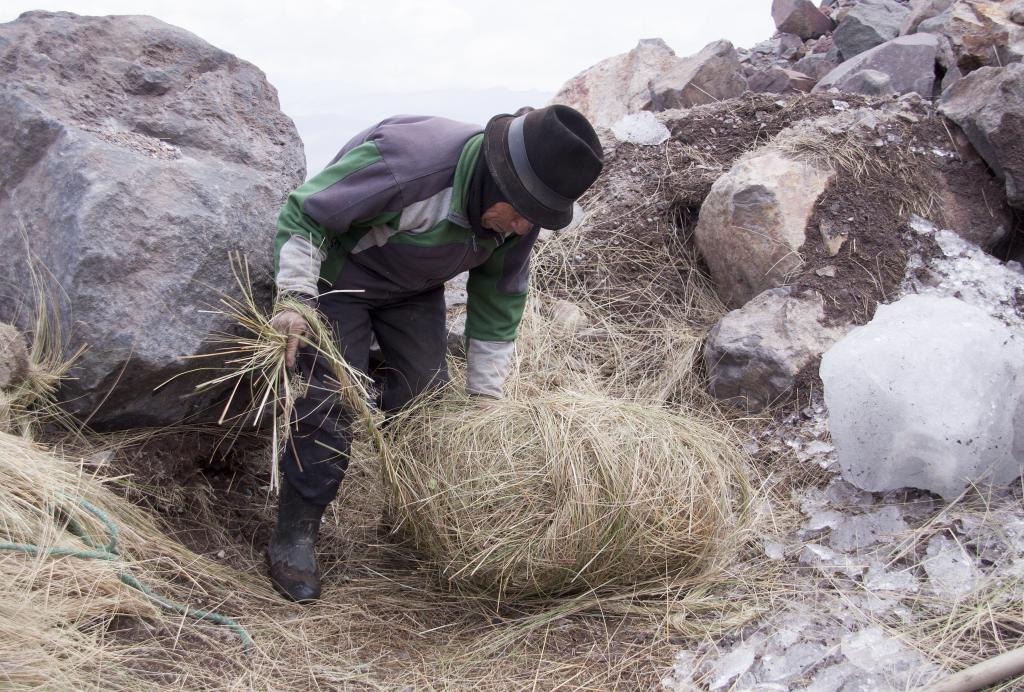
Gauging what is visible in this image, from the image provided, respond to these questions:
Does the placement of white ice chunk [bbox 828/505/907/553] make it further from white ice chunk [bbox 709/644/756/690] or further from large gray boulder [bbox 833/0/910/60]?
large gray boulder [bbox 833/0/910/60]

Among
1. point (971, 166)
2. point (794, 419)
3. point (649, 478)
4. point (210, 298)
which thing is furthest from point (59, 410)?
point (971, 166)

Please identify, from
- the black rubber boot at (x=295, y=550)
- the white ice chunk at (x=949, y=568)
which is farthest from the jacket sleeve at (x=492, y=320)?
the white ice chunk at (x=949, y=568)

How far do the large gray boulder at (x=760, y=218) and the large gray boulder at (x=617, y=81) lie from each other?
8.70 feet

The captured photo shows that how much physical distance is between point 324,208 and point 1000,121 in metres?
3.06

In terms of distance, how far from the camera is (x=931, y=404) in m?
2.76

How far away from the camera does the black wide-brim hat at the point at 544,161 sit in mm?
2354

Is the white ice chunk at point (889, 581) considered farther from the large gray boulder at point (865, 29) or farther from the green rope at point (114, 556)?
the large gray boulder at point (865, 29)

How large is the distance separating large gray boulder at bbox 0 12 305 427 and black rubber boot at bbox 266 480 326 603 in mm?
497

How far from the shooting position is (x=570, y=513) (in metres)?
2.40

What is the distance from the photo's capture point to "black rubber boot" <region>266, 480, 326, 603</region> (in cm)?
265

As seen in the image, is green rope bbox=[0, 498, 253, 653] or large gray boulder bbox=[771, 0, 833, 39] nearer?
green rope bbox=[0, 498, 253, 653]

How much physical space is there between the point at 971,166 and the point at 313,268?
3.23m

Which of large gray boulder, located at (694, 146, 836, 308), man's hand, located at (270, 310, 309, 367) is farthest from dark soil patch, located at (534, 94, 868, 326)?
man's hand, located at (270, 310, 309, 367)

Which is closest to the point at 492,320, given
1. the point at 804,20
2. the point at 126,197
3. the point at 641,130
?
the point at 126,197
